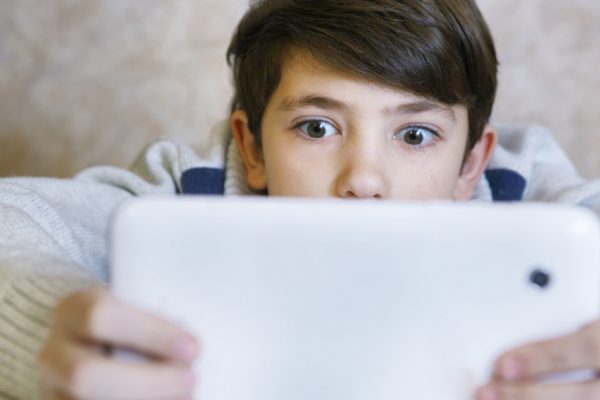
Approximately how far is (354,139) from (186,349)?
0.30 metres

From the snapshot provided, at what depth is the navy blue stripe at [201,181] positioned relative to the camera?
0.78 meters

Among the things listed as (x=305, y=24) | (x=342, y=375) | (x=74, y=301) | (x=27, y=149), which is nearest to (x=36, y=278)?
(x=74, y=301)

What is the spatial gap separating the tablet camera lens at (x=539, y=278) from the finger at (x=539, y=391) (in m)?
0.05

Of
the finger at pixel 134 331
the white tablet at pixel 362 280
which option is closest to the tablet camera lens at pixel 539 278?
the white tablet at pixel 362 280

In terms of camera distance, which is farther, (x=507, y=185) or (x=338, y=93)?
(x=507, y=185)

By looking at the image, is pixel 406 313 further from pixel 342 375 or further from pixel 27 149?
pixel 27 149

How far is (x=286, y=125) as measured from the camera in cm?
70

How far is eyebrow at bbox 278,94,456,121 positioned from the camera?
0.65 m

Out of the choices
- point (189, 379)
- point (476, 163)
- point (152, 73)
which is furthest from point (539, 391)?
point (152, 73)

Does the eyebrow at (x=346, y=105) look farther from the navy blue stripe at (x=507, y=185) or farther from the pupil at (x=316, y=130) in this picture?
the navy blue stripe at (x=507, y=185)

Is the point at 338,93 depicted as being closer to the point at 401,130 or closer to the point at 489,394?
the point at 401,130

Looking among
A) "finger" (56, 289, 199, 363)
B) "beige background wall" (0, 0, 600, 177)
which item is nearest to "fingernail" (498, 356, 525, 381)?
"finger" (56, 289, 199, 363)

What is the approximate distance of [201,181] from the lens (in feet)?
2.58

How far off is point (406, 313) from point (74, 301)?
0.54ft
